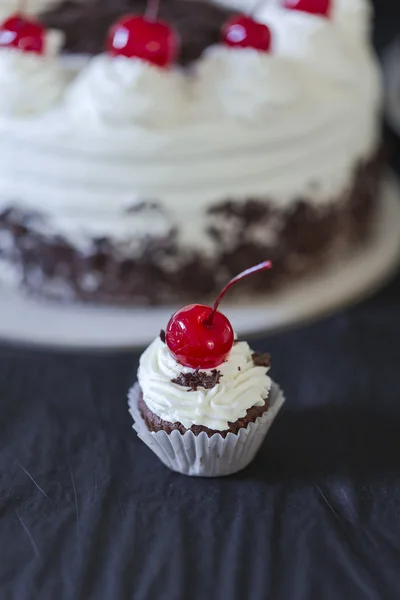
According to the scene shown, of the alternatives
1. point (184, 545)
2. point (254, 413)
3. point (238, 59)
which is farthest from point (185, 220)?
point (184, 545)

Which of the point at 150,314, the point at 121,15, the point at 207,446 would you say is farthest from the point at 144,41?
the point at 207,446

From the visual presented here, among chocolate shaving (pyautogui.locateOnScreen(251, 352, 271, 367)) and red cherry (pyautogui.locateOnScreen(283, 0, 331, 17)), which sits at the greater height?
red cherry (pyautogui.locateOnScreen(283, 0, 331, 17))

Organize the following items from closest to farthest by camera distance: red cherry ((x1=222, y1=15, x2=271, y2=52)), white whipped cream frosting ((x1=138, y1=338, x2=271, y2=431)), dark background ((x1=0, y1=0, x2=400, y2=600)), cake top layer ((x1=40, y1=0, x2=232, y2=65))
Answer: dark background ((x1=0, y1=0, x2=400, y2=600))
white whipped cream frosting ((x1=138, y1=338, x2=271, y2=431))
red cherry ((x1=222, y1=15, x2=271, y2=52))
cake top layer ((x1=40, y1=0, x2=232, y2=65))

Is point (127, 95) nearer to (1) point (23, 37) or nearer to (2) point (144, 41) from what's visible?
(2) point (144, 41)

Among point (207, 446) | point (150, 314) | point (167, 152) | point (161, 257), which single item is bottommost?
point (150, 314)

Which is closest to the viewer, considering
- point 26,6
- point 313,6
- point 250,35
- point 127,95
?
point 127,95

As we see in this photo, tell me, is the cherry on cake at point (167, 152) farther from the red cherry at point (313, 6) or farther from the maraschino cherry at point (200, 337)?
the maraschino cherry at point (200, 337)

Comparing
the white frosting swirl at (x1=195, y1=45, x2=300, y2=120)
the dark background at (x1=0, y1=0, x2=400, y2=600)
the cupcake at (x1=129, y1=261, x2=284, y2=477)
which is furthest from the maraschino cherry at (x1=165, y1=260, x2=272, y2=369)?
the white frosting swirl at (x1=195, y1=45, x2=300, y2=120)

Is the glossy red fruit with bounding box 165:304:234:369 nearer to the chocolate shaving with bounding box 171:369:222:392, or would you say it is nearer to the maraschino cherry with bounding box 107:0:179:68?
the chocolate shaving with bounding box 171:369:222:392
